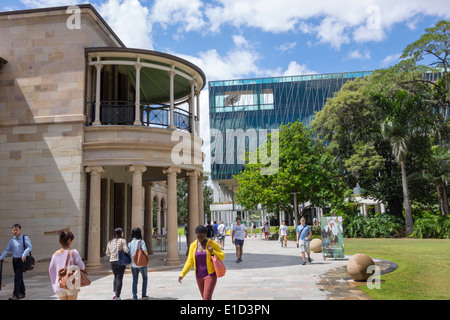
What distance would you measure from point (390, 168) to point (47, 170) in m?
31.7

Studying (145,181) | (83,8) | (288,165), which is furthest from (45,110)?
(288,165)

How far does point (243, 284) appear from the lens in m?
10.4

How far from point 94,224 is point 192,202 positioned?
4421 millimetres

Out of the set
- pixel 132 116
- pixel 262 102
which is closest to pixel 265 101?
pixel 262 102

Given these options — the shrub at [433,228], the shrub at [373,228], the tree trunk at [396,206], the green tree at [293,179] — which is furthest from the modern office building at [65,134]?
the tree trunk at [396,206]

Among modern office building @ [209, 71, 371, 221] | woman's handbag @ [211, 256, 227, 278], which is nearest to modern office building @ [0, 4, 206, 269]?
woman's handbag @ [211, 256, 227, 278]

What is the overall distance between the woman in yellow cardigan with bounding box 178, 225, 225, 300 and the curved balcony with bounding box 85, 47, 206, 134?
9.50 meters

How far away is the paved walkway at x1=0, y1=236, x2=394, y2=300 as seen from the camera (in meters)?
8.88

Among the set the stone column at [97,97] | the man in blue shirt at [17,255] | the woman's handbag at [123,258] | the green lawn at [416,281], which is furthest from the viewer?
the stone column at [97,97]

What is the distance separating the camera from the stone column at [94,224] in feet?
45.2

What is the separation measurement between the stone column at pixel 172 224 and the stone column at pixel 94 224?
2.62 metres

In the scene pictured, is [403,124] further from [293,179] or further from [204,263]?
[204,263]

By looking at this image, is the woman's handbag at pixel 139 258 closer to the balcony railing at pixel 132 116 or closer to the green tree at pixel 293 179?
the balcony railing at pixel 132 116

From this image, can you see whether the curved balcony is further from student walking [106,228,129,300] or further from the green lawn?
the green lawn
